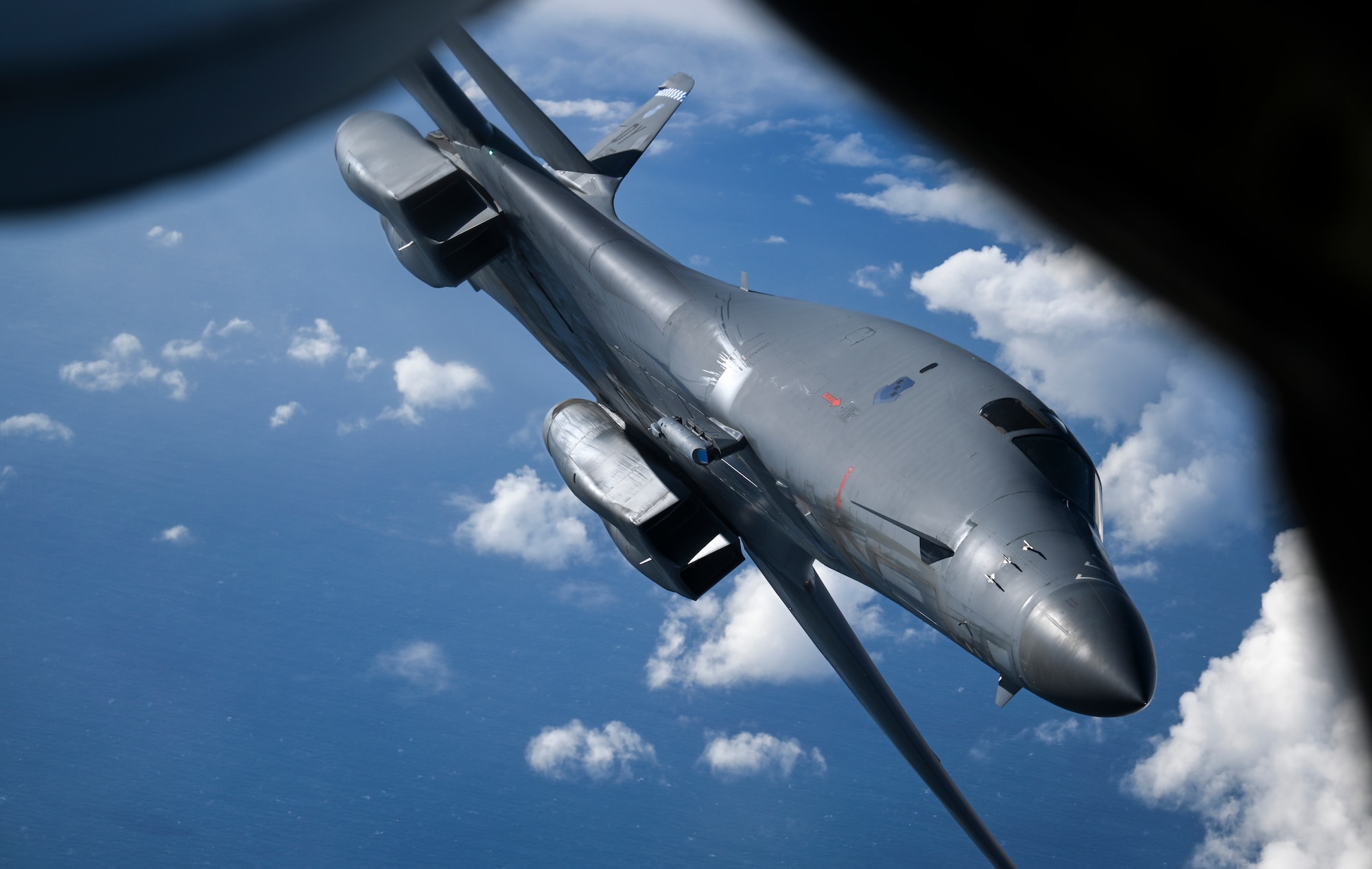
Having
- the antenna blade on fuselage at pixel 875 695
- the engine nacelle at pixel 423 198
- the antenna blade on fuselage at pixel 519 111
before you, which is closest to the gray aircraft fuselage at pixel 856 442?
the engine nacelle at pixel 423 198

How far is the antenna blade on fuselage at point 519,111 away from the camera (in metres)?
16.7

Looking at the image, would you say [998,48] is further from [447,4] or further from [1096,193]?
[447,4]

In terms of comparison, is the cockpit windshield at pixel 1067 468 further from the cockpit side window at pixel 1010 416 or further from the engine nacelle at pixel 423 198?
the engine nacelle at pixel 423 198

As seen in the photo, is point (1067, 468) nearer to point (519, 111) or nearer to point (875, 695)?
point (875, 695)

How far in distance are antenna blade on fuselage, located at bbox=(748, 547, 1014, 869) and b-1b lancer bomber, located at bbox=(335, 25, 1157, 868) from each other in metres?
0.05

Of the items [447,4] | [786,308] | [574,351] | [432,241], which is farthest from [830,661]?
[447,4]

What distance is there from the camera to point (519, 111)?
56.7ft

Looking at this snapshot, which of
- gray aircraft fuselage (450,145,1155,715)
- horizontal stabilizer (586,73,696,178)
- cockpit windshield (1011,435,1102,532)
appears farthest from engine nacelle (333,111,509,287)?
cockpit windshield (1011,435,1102,532)

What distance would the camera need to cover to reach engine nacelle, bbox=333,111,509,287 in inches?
594

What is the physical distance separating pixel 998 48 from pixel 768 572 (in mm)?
17066

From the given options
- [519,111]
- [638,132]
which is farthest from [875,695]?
[519,111]

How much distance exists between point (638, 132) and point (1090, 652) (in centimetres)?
1405

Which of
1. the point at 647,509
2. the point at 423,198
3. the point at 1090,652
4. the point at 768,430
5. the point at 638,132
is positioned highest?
the point at 423,198

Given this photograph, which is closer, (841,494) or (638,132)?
(841,494)
